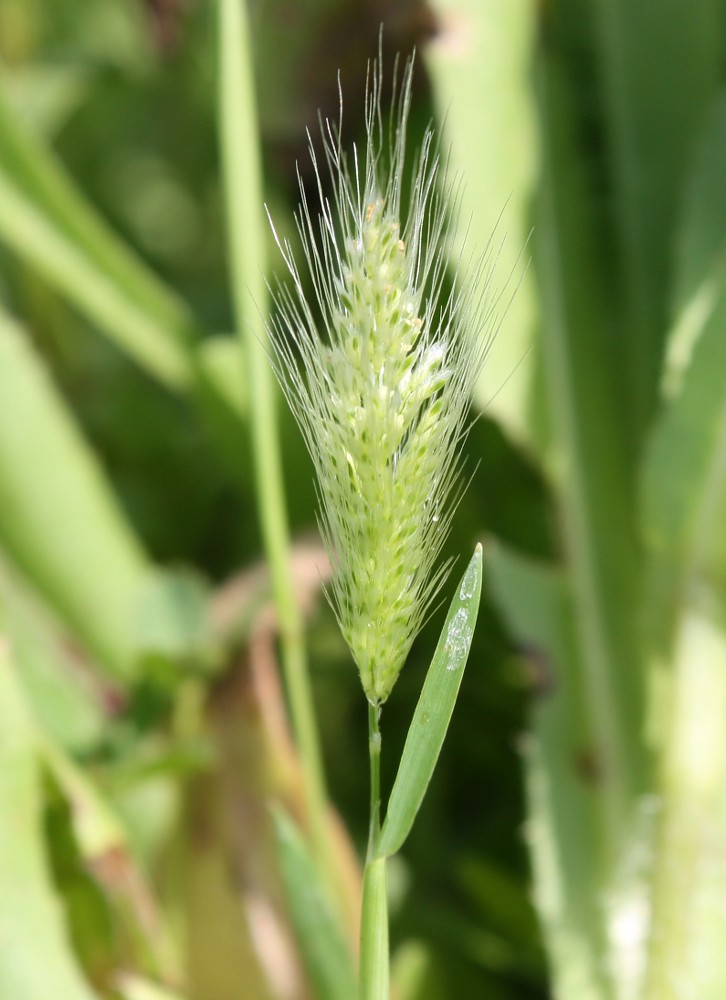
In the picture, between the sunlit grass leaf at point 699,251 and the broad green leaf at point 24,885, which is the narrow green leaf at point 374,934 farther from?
the sunlit grass leaf at point 699,251

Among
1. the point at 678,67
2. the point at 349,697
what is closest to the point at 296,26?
the point at 678,67

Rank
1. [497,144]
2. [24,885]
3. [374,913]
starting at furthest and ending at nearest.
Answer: [497,144] → [24,885] → [374,913]

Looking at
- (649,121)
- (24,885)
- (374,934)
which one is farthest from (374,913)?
(649,121)

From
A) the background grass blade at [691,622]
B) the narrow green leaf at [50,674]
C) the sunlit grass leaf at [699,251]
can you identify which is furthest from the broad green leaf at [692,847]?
the narrow green leaf at [50,674]

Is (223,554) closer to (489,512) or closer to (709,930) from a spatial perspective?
(489,512)

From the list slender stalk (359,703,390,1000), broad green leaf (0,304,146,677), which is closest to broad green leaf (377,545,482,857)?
slender stalk (359,703,390,1000)

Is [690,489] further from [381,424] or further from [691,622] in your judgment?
[381,424]
